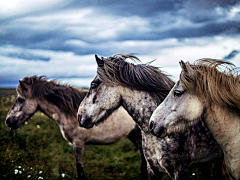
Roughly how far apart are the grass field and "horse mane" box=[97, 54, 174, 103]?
3.41 metres

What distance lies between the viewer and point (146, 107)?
3428mm

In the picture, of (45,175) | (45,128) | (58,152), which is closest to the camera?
(45,175)

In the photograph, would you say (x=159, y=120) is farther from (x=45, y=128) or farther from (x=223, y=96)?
(x=45, y=128)

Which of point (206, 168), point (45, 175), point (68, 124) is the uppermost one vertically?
point (68, 124)

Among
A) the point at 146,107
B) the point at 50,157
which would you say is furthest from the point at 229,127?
the point at 50,157

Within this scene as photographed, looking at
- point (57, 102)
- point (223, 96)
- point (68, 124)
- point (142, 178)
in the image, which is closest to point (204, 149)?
point (223, 96)

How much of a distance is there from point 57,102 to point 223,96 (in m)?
4.57

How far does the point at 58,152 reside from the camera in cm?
795

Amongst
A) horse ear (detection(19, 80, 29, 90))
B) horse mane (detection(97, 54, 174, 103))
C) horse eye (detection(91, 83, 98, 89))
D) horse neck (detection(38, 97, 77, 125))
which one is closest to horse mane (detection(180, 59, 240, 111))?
horse mane (detection(97, 54, 174, 103))

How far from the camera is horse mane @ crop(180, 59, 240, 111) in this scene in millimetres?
2508

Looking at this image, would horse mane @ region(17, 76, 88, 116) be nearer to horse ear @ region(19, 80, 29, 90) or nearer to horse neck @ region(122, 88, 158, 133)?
horse ear @ region(19, 80, 29, 90)


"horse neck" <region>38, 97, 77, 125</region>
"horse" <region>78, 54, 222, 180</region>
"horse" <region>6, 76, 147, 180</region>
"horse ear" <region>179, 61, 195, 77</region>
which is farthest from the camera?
"horse neck" <region>38, 97, 77, 125</region>

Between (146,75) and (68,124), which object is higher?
(146,75)

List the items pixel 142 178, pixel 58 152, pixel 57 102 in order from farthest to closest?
1. pixel 58 152
2. pixel 57 102
3. pixel 142 178
